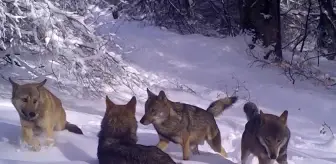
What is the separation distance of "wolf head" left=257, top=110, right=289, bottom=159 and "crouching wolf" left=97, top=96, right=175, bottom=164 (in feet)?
5.51

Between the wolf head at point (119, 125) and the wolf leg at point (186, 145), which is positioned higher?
the wolf head at point (119, 125)

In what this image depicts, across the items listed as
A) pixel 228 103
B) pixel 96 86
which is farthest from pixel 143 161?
pixel 96 86

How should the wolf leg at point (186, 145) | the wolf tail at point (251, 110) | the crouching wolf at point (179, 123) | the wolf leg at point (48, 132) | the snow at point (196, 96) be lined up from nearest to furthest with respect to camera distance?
the wolf leg at point (48, 132), the snow at point (196, 96), the wolf leg at point (186, 145), the crouching wolf at point (179, 123), the wolf tail at point (251, 110)

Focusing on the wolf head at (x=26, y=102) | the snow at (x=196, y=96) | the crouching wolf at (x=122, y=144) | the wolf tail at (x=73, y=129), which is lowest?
the snow at (x=196, y=96)

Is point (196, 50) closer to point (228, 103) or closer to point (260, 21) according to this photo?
point (260, 21)

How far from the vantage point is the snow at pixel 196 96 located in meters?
6.12

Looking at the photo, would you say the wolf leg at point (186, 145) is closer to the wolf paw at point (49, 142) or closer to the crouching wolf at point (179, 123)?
the crouching wolf at point (179, 123)

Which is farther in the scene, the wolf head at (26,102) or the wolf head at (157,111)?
the wolf head at (157,111)

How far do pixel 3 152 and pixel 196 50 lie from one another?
10603 millimetres

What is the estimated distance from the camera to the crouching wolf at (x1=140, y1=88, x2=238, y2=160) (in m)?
6.41

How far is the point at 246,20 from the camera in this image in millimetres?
15859

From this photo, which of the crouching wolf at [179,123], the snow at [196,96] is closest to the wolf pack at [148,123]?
the crouching wolf at [179,123]

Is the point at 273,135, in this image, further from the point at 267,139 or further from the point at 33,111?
the point at 33,111

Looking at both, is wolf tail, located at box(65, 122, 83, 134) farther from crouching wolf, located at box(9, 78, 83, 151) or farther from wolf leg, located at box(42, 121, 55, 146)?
wolf leg, located at box(42, 121, 55, 146)
